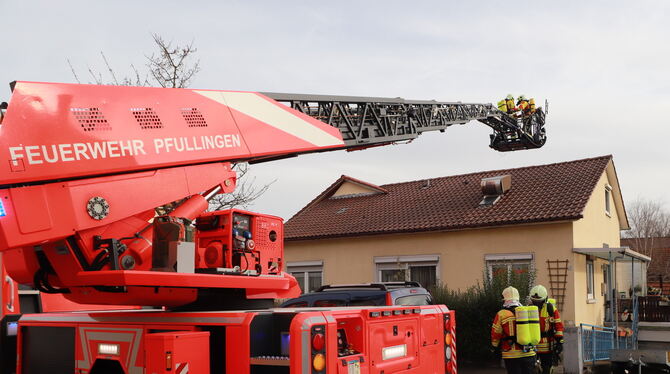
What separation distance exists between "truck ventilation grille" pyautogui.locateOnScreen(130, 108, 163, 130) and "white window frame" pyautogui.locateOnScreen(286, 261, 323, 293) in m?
18.9

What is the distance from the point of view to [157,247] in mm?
5465

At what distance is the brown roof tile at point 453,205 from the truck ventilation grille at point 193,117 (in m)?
14.6

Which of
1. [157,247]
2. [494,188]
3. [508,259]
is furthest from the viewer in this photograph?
[494,188]

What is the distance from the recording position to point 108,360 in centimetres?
568

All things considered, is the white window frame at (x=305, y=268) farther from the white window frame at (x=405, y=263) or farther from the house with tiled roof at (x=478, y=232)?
the white window frame at (x=405, y=263)

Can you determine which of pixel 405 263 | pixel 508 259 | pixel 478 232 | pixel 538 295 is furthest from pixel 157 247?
pixel 405 263

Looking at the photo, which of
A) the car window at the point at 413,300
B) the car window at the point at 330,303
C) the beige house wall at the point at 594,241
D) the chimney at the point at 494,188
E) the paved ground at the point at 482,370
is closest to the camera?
Answer: the car window at the point at 330,303

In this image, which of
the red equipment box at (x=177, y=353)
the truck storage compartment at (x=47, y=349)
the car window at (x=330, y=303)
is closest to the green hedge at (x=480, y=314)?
the car window at (x=330, y=303)

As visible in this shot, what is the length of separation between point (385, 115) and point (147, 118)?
6021mm

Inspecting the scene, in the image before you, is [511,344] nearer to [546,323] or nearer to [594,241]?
[546,323]

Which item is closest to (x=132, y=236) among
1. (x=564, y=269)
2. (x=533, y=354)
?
(x=533, y=354)

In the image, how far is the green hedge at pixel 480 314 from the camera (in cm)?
1623

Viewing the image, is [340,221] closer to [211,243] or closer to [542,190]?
[542,190]

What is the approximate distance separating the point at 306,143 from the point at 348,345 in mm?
2298
